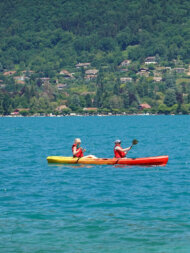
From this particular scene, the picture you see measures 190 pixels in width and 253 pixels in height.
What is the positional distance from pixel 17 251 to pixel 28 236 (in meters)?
1.81

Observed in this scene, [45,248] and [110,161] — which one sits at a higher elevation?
[45,248]

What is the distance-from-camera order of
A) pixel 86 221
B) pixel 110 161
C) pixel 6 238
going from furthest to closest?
1. pixel 110 161
2. pixel 86 221
3. pixel 6 238

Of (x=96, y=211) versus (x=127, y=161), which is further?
(x=127, y=161)

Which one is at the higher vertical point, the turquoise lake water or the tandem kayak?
the turquoise lake water

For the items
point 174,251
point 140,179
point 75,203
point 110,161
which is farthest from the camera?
point 110,161

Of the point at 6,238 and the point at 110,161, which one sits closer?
the point at 6,238

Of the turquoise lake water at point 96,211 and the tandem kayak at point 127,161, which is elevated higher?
the turquoise lake water at point 96,211

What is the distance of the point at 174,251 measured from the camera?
2267 centimetres

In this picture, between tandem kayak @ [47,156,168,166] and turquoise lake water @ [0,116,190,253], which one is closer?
turquoise lake water @ [0,116,190,253]

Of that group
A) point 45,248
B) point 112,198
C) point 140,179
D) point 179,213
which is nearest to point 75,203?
point 112,198

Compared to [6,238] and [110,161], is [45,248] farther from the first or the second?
[110,161]

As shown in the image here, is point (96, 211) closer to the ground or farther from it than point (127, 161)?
farther from it

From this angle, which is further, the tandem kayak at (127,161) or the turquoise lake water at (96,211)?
the tandem kayak at (127,161)

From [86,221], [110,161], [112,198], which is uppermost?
[86,221]
